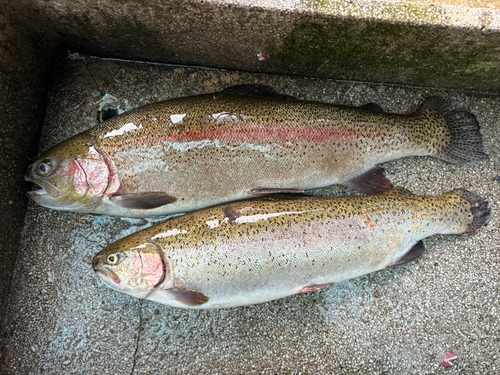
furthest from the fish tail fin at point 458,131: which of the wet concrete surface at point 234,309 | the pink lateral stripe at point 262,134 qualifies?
the pink lateral stripe at point 262,134

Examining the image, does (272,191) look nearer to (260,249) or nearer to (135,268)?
(260,249)

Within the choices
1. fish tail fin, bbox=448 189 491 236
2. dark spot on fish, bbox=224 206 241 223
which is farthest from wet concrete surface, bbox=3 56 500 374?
dark spot on fish, bbox=224 206 241 223

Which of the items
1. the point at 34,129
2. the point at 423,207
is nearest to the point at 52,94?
the point at 34,129

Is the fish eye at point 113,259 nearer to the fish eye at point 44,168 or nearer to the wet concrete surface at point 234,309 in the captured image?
the wet concrete surface at point 234,309

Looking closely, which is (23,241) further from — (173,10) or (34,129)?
(173,10)

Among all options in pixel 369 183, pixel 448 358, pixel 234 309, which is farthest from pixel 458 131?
pixel 234 309

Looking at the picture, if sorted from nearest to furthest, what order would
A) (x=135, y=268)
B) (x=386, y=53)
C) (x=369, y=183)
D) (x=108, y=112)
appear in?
(x=135, y=268), (x=386, y=53), (x=369, y=183), (x=108, y=112)
